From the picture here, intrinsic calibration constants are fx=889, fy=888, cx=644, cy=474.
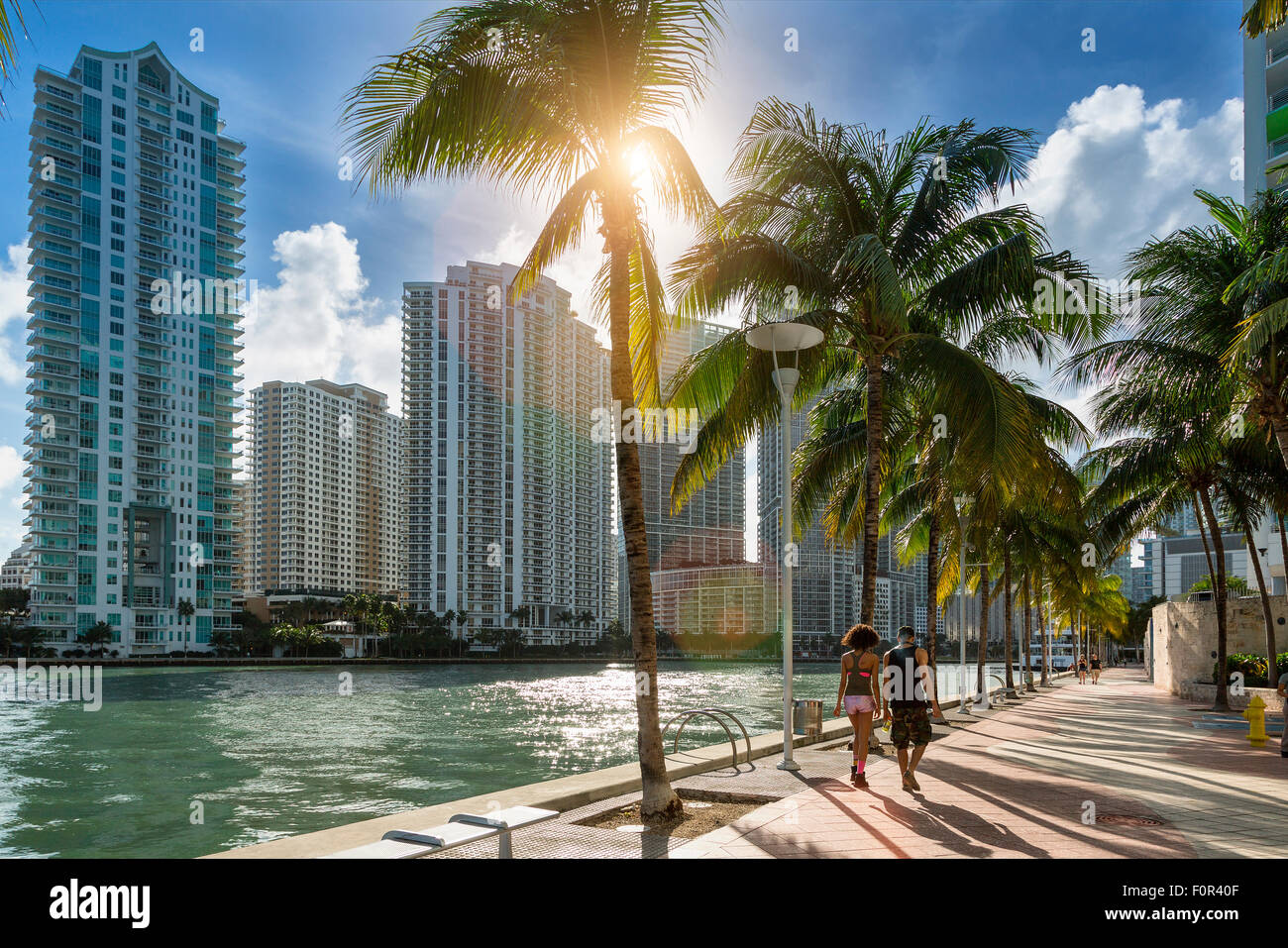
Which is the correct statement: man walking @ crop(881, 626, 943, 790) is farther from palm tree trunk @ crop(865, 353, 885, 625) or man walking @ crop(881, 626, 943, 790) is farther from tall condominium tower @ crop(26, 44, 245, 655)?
tall condominium tower @ crop(26, 44, 245, 655)

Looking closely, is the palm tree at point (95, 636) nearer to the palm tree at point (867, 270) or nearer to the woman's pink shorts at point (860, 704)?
the palm tree at point (867, 270)

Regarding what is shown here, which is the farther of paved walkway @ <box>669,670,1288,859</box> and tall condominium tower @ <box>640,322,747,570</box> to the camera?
tall condominium tower @ <box>640,322,747,570</box>

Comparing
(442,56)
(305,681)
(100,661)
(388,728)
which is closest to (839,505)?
(442,56)

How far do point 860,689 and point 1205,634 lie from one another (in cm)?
2739

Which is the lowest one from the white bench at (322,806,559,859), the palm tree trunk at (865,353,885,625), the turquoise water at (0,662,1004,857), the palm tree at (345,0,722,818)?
the turquoise water at (0,662,1004,857)

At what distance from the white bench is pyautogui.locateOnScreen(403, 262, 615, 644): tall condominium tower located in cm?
12201

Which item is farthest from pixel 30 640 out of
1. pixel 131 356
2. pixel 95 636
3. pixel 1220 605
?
pixel 1220 605

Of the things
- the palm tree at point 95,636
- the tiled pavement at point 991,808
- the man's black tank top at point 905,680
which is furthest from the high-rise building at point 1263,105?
the palm tree at point 95,636

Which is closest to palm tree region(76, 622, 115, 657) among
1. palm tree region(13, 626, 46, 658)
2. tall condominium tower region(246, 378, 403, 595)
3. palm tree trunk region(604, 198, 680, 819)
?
palm tree region(13, 626, 46, 658)

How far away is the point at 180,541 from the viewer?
119m

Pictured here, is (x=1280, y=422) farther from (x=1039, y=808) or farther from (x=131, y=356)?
(x=131, y=356)

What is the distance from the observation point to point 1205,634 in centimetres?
3183

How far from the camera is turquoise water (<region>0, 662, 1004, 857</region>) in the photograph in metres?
19.0

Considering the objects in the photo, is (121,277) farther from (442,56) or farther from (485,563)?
(442,56)
